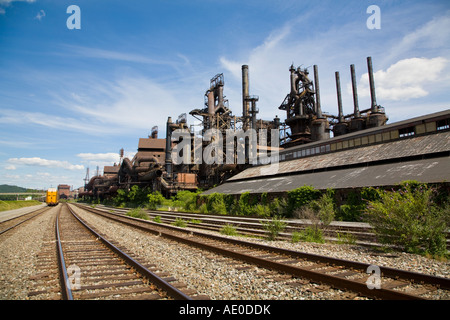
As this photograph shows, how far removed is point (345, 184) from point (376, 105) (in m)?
39.5

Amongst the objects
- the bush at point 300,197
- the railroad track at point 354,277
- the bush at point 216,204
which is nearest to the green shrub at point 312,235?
the railroad track at point 354,277

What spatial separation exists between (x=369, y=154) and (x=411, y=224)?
16.7 metres

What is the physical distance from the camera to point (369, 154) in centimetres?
2327

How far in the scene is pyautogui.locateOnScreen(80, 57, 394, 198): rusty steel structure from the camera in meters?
41.8

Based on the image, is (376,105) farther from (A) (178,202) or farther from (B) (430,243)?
(B) (430,243)

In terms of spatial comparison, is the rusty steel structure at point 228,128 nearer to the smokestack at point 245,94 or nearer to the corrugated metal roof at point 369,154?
the smokestack at point 245,94

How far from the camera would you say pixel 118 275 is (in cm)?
600

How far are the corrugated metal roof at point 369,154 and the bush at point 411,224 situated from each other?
42.0 ft

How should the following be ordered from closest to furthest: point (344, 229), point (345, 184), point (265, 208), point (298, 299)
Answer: point (298, 299) → point (344, 229) → point (345, 184) → point (265, 208)

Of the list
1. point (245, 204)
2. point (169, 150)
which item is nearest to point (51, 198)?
point (169, 150)

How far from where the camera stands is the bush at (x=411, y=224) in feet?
25.3

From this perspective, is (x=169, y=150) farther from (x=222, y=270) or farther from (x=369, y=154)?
(x=222, y=270)

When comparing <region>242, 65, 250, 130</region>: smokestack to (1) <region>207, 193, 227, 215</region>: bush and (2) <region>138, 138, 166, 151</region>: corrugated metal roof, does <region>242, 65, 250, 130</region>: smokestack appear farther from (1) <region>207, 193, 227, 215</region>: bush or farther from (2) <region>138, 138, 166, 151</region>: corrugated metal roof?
(2) <region>138, 138, 166, 151</region>: corrugated metal roof
